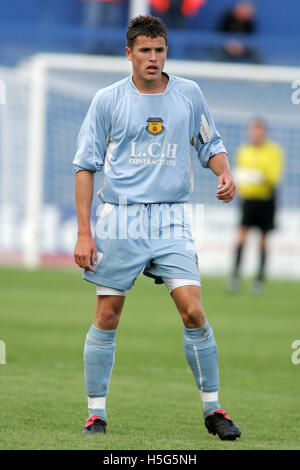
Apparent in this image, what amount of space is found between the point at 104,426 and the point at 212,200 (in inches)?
467

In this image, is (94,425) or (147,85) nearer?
(94,425)

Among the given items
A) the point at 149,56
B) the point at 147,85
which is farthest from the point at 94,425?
the point at 149,56

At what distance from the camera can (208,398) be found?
15.6 feet

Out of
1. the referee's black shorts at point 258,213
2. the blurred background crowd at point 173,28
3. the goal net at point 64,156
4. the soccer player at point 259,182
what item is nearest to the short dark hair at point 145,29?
the soccer player at point 259,182

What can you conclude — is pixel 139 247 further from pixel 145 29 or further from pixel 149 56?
pixel 145 29

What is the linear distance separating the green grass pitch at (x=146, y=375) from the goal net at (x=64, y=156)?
13.2 ft

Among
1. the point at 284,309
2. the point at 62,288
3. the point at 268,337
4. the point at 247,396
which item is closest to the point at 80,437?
the point at 247,396

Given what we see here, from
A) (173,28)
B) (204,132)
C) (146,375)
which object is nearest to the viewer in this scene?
(204,132)

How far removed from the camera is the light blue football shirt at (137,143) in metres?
4.74

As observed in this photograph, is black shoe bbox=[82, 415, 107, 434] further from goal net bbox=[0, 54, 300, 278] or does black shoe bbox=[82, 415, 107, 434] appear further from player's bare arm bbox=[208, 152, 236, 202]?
goal net bbox=[0, 54, 300, 278]

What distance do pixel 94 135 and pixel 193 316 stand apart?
1022mm

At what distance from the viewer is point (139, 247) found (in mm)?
4750

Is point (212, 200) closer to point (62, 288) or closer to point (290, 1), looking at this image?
point (62, 288)

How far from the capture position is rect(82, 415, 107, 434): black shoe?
4.63 metres
